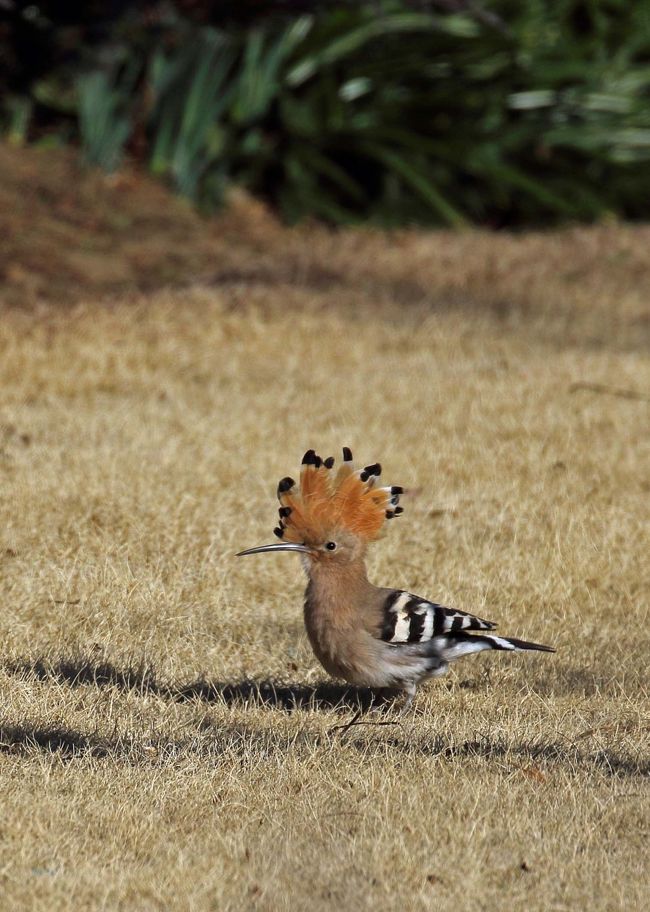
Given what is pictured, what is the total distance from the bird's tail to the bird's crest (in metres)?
0.45

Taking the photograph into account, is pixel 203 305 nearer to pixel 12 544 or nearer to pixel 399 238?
pixel 399 238

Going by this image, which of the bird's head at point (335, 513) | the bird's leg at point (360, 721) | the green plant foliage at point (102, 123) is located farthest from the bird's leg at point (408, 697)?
the green plant foliage at point (102, 123)

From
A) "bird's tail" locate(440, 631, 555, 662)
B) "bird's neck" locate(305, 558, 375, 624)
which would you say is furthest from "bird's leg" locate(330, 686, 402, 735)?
"bird's neck" locate(305, 558, 375, 624)

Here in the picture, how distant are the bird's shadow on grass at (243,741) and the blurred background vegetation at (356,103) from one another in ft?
30.3

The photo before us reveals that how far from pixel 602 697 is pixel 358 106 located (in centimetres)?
1067

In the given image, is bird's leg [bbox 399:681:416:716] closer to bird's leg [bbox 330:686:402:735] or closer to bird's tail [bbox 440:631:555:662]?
bird's leg [bbox 330:686:402:735]

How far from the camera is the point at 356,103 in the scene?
15.0m

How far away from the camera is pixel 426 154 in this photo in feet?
49.0

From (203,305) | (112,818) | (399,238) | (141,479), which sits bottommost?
(112,818)

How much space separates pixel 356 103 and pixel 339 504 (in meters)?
10.7

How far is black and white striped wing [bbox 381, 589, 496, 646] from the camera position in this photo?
16.0 feet

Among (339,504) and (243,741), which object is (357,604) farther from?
(243,741)

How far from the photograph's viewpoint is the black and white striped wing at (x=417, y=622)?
193 inches

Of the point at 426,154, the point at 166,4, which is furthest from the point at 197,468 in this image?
the point at 426,154
